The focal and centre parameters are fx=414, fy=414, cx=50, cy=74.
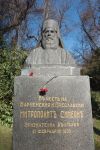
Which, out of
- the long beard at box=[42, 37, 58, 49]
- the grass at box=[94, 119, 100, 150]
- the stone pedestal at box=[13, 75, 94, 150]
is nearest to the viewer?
the stone pedestal at box=[13, 75, 94, 150]

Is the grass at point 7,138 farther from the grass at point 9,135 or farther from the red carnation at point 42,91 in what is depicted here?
the red carnation at point 42,91

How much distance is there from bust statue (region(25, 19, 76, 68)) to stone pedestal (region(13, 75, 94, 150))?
2.23 feet

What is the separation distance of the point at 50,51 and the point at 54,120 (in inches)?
61.3

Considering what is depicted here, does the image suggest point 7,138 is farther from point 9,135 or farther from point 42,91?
point 42,91

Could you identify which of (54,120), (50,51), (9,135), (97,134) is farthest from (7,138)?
(54,120)

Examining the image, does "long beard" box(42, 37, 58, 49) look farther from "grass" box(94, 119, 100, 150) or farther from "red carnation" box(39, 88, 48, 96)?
"grass" box(94, 119, 100, 150)

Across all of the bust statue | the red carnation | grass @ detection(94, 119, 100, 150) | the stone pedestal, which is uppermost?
the bust statue

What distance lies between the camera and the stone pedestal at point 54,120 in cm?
828

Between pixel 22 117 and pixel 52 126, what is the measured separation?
0.63 m

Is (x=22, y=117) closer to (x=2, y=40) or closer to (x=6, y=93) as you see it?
(x=6, y=93)

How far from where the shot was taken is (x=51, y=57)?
29.0 feet

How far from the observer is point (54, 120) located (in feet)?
27.2

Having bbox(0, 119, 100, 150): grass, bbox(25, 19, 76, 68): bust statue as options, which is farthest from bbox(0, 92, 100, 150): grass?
bbox(25, 19, 76, 68): bust statue

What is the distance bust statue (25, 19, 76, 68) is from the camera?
8.79 metres
